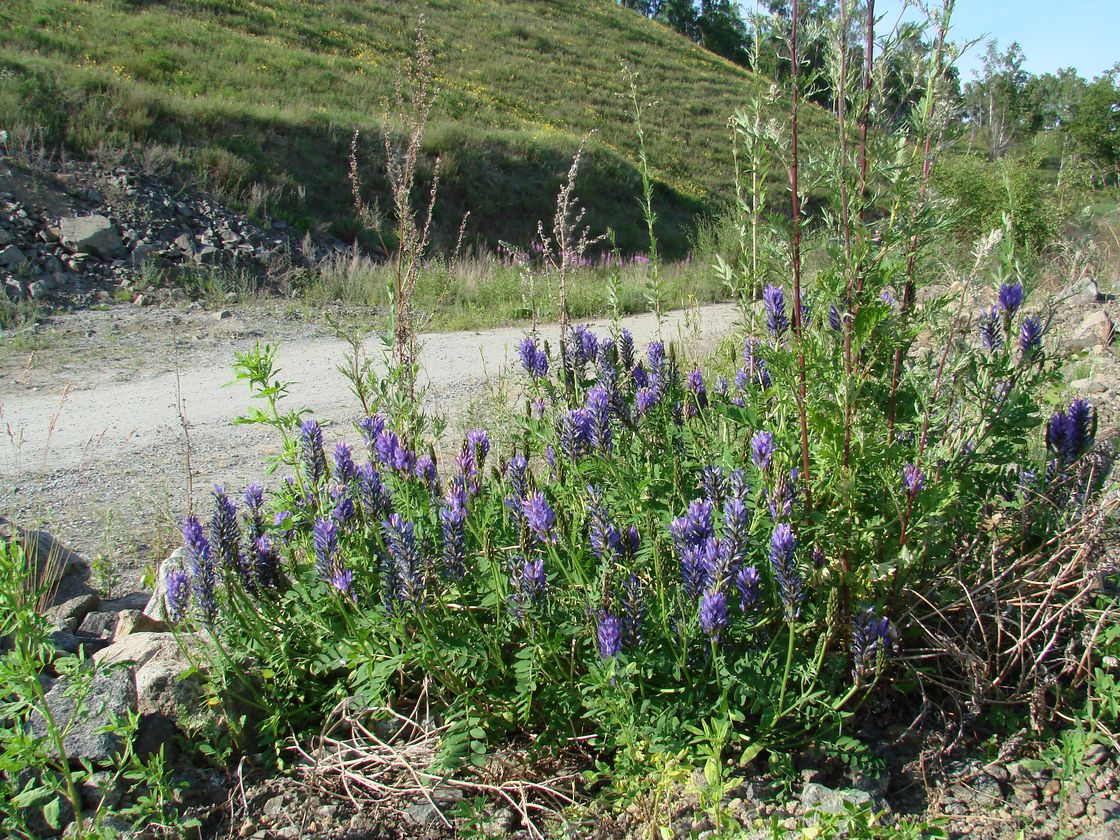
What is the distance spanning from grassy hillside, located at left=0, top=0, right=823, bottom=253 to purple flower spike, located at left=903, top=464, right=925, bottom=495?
540 centimetres

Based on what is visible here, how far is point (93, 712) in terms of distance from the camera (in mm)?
2338

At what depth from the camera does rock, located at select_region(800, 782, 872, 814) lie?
2.05m

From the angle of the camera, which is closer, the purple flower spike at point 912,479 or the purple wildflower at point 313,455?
the purple flower spike at point 912,479

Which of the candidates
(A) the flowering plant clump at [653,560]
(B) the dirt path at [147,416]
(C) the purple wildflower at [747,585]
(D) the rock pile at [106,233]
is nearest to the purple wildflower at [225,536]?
(A) the flowering plant clump at [653,560]

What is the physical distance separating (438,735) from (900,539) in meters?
1.53

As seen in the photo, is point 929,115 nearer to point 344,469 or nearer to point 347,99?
point 344,469

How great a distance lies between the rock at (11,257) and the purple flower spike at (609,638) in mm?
12178

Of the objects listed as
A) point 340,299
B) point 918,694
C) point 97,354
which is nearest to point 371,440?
point 918,694

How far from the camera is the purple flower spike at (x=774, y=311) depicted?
306 centimetres

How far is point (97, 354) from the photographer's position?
8.85m

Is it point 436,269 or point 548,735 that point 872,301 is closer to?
point 548,735

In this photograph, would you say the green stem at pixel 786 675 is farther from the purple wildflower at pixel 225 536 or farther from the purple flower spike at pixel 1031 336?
the purple wildflower at pixel 225 536

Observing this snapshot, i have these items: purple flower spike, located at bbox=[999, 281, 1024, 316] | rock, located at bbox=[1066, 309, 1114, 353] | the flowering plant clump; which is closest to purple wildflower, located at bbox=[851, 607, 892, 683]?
the flowering plant clump

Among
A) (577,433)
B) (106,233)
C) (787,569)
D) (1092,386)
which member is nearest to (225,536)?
(577,433)
